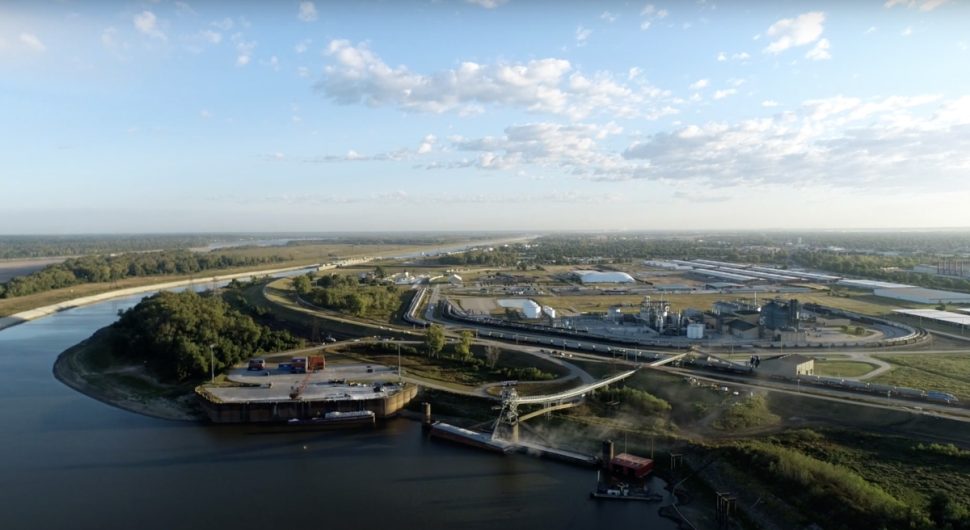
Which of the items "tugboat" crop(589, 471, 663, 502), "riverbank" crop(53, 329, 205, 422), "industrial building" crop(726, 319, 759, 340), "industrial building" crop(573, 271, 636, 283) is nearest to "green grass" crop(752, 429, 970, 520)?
"tugboat" crop(589, 471, 663, 502)

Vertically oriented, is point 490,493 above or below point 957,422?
below

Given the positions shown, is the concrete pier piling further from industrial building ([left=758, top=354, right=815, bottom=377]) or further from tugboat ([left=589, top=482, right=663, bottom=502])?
industrial building ([left=758, top=354, right=815, bottom=377])

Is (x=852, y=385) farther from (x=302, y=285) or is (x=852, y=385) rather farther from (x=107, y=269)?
(x=107, y=269)

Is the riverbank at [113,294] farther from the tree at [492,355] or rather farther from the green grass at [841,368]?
the green grass at [841,368]

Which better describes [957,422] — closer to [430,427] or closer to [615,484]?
[615,484]

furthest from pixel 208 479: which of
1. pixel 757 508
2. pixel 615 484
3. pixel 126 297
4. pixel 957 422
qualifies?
pixel 126 297

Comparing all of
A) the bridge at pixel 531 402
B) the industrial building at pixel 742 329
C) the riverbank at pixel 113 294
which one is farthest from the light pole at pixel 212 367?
the industrial building at pixel 742 329
